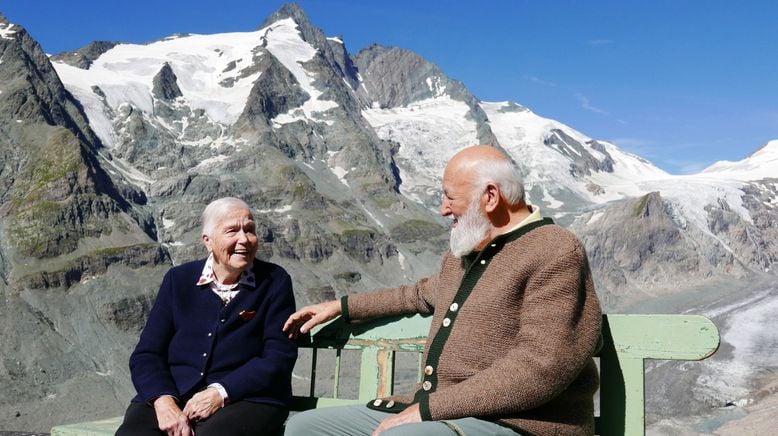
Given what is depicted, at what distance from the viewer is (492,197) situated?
414cm

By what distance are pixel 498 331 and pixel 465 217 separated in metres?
0.68

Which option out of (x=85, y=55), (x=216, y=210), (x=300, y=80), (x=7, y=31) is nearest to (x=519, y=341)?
(x=216, y=210)

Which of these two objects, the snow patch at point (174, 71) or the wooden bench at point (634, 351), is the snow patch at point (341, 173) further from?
the wooden bench at point (634, 351)

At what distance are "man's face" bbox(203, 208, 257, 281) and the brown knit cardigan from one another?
4.55ft

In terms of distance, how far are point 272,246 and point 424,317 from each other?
108 metres

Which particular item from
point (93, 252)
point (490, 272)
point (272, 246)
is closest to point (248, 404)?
point (490, 272)

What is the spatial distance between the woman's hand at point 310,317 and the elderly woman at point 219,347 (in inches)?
3.2

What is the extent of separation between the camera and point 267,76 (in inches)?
6585

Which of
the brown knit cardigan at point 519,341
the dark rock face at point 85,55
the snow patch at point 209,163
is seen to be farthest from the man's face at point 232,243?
the dark rock face at point 85,55

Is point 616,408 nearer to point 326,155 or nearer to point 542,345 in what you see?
point 542,345

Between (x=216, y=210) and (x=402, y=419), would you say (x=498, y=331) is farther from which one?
(x=216, y=210)

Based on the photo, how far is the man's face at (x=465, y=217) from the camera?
415cm

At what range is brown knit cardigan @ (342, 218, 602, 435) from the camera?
142 inches

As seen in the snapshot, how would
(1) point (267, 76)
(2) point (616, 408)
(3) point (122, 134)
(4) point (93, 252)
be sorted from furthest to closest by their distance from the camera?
(1) point (267, 76) < (3) point (122, 134) < (4) point (93, 252) < (2) point (616, 408)
